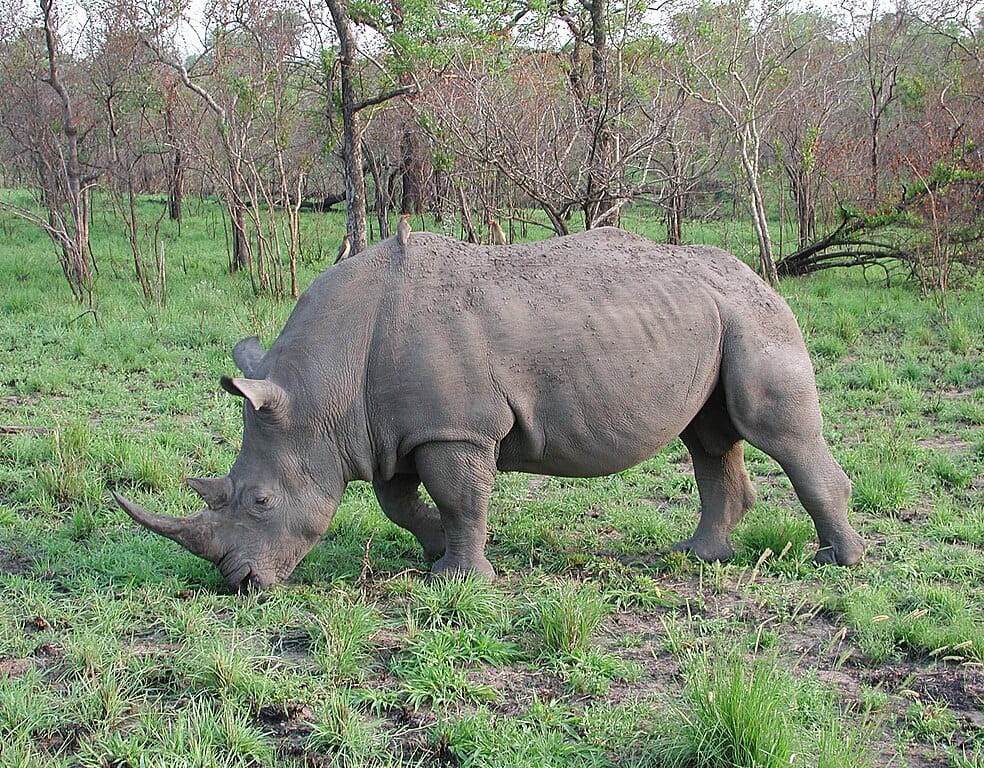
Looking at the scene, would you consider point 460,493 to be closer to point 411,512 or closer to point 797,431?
point 411,512

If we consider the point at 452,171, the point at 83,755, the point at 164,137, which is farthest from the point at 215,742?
the point at 164,137

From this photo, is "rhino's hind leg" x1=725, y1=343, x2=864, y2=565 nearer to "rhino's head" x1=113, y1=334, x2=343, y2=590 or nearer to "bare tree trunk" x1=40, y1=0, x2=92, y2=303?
"rhino's head" x1=113, y1=334, x2=343, y2=590

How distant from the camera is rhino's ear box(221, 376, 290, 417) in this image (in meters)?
4.21

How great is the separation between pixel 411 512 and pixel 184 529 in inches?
46.4

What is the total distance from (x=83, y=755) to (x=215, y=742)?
0.43 m

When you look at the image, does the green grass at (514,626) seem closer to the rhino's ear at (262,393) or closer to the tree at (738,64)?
the rhino's ear at (262,393)

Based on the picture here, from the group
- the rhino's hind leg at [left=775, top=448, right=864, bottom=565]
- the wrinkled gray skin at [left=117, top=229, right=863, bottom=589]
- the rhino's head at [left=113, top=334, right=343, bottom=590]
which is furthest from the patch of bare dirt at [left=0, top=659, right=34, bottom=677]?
the rhino's hind leg at [left=775, top=448, right=864, bottom=565]

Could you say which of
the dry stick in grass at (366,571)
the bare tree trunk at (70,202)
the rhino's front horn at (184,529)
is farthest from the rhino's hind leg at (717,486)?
the bare tree trunk at (70,202)

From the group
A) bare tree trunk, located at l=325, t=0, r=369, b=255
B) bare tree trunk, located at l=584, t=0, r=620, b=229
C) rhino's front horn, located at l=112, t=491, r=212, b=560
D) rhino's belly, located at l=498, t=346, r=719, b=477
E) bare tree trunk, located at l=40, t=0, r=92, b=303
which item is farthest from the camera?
bare tree trunk, located at l=325, t=0, r=369, b=255

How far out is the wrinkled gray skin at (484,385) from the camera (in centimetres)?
457

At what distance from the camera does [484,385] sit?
455 centimetres

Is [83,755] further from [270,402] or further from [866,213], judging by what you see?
[866,213]

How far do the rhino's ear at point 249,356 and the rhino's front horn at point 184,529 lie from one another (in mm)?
761

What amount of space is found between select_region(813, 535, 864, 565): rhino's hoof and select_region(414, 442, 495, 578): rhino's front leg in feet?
5.57
